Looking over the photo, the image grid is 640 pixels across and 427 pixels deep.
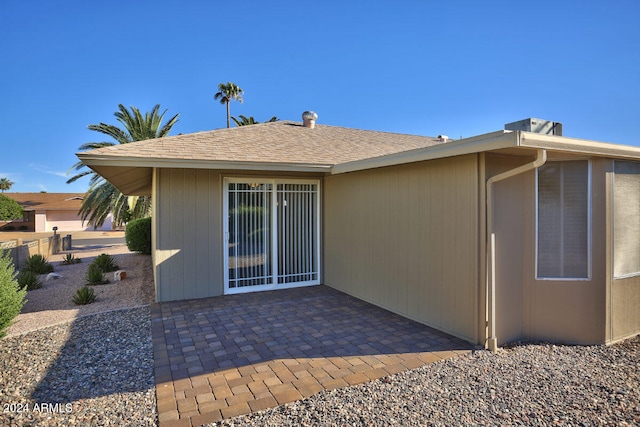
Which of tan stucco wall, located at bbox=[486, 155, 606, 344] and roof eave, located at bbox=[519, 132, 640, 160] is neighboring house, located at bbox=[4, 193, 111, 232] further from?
roof eave, located at bbox=[519, 132, 640, 160]

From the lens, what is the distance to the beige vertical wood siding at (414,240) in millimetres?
4555

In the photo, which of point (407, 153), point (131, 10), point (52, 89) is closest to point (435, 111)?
point (407, 153)

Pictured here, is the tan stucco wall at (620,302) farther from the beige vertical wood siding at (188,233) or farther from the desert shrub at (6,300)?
the desert shrub at (6,300)

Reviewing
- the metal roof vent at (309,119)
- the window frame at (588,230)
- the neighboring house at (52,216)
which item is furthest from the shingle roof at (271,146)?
the neighboring house at (52,216)

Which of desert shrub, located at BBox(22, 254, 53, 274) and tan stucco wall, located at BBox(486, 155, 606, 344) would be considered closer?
tan stucco wall, located at BBox(486, 155, 606, 344)

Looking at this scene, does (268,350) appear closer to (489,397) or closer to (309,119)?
(489,397)

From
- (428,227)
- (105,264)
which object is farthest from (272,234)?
(105,264)

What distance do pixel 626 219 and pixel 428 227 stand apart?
104 inches

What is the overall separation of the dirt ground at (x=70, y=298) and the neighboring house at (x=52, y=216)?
33.2m

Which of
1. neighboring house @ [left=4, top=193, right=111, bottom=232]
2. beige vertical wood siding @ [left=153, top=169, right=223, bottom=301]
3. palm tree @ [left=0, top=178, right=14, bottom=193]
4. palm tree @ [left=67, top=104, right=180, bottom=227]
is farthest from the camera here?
palm tree @ [left=0, top=178, right=14, bottom=193]

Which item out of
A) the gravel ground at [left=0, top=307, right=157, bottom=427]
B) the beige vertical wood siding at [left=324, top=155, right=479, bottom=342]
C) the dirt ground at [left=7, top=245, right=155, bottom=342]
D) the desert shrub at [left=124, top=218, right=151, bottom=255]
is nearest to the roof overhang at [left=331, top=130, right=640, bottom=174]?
the beige vertical wood siding at [left=324, top=155, right=479, bottom=342]

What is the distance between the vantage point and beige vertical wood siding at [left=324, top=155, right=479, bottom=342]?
4.55m

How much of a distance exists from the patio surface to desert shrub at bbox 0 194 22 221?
37951 mm

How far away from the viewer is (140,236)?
46.2ft
